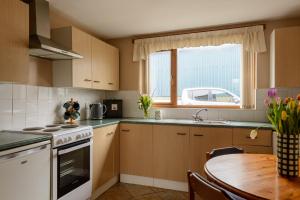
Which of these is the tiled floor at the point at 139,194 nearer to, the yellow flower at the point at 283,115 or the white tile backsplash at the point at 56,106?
the white tile backsplash at the point at 56,106

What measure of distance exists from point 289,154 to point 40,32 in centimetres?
246

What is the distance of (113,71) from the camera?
3.66m

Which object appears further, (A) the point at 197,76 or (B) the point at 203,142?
(A) the point at 197,76

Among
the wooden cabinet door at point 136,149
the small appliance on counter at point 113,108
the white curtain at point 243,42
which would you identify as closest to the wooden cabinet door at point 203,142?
the wooden cabinet door at point 136,149

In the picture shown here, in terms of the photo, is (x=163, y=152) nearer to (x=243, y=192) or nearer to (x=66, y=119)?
(x=66, y=119)

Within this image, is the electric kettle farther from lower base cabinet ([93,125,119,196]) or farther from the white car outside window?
the white car outside window

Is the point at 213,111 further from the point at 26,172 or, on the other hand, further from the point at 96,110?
the point at 26,172

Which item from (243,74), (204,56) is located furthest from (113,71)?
(243,74)

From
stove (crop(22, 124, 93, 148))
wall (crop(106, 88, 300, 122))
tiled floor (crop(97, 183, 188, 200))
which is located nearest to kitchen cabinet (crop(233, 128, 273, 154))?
wall (crop(106, 88, 300, 122))

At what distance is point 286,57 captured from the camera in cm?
266

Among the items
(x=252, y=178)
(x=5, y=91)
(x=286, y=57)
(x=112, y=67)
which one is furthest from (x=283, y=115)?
(x=112, y=67)

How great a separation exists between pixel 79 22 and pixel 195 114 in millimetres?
2166

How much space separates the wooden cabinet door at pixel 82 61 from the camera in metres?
2.71

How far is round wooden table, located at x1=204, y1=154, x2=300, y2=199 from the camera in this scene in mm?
1113
